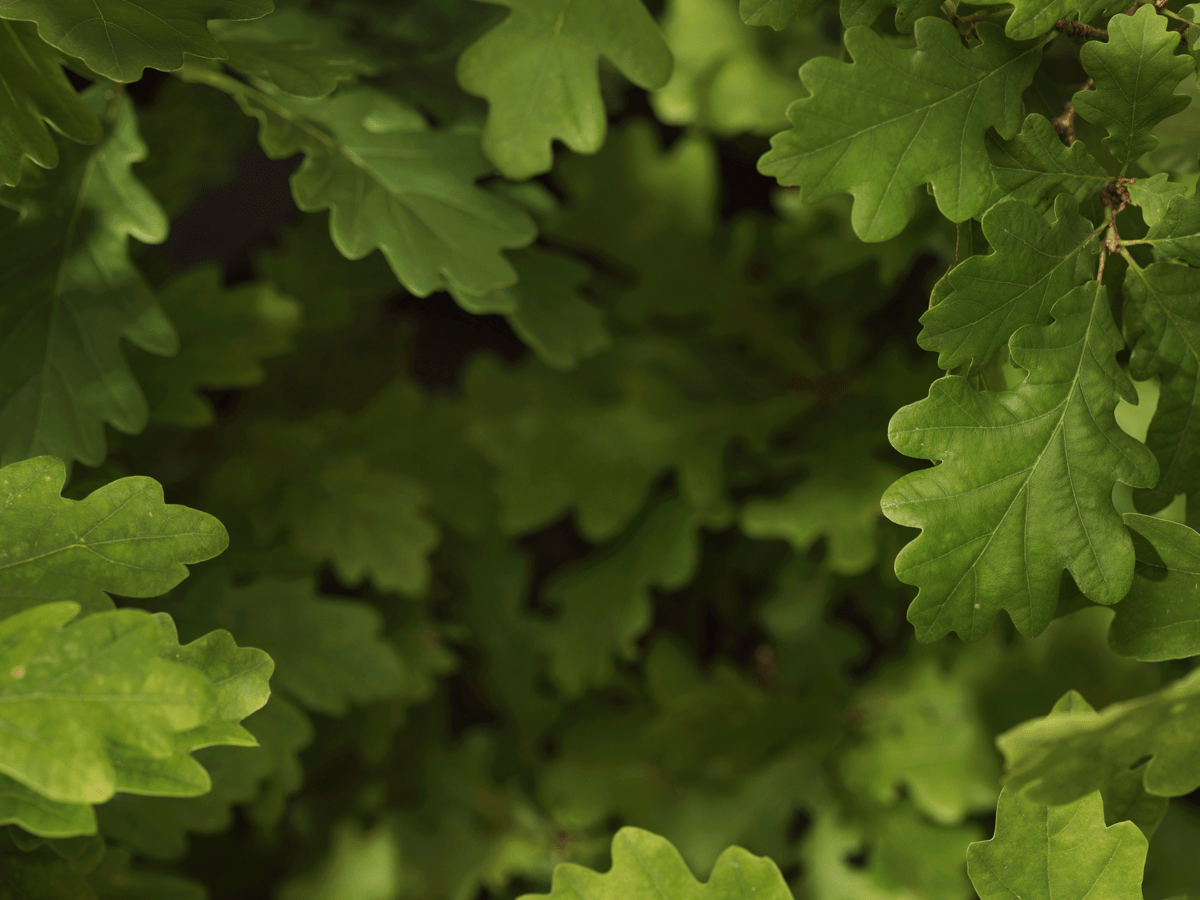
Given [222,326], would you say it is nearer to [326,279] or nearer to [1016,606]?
[326,279]

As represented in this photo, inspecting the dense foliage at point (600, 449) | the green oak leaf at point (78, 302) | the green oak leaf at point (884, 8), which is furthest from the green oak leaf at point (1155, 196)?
the green oak leaf at point (78, 302)

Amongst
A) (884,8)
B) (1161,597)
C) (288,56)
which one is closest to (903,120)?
(884,8)

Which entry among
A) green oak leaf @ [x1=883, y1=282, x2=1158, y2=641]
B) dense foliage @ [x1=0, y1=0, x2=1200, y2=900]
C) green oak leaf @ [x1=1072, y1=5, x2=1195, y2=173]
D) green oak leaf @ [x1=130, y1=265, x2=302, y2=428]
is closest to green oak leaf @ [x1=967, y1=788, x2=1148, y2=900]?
dense foliage @ [x1=0, y1=0, x2=1200, y2=900]

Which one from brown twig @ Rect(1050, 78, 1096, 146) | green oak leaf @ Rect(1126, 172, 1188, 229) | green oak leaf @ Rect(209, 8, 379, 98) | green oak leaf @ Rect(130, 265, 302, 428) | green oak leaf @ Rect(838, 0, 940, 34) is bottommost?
green oak leaf @ Rect(130, 265, 302, 428)

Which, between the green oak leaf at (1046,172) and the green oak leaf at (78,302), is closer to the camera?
the green oak leaf at (1046,172)

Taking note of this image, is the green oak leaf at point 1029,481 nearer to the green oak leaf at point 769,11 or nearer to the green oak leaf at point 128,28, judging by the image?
the green oak leaf at point 769,11

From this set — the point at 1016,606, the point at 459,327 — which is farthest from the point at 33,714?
the point at 459,327

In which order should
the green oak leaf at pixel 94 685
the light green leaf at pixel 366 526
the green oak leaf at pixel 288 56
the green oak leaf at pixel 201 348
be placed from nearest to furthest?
the green oak leaf at pixel 94 685, the green oak leaf at pixel 288 56, the green oak leaf at pixel 201 348, the light green leaf at pixel 366 526

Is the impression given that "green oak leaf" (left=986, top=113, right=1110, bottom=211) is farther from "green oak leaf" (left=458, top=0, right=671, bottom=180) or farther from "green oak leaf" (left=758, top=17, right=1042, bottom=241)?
"green oak leaf" (left=458, top=0, right=671, bottom=180)
